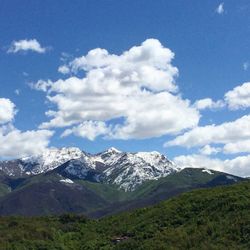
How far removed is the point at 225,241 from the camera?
12850 centimetres

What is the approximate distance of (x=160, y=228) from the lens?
15325 centimetres

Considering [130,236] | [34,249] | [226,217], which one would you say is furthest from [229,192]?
[34,249]

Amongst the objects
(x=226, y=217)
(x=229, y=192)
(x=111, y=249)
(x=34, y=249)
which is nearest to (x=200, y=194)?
(x=229, y=192)

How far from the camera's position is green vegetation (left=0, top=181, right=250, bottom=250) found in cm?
13400

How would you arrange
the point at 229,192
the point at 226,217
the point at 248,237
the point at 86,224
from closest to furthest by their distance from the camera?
the point at 248,237 < the point at 226,217 < the point at 229,192 < the point at 86,224

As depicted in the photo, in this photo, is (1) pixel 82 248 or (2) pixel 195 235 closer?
(2) pixel 195 235

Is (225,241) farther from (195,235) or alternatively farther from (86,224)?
(86,224)

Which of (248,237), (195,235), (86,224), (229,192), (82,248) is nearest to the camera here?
(248,237)

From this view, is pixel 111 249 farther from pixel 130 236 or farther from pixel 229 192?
pixel 229 192

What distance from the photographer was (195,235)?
447 ft

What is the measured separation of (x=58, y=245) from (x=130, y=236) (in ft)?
69.6

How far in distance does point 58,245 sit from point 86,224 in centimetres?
3301

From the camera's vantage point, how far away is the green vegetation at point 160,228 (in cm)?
13400

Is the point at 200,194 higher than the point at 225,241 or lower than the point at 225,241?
higher
